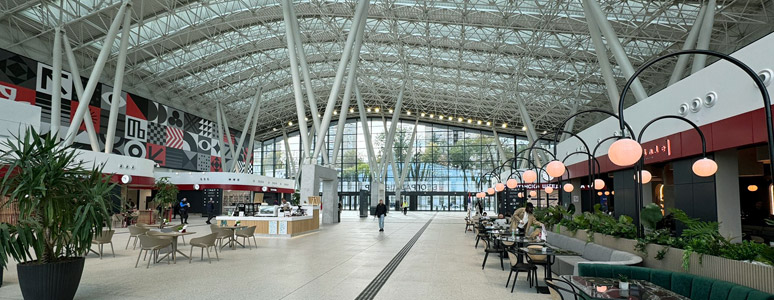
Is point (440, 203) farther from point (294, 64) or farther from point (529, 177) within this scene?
point (529, 177)

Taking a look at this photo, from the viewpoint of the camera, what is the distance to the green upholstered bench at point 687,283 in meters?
3.70

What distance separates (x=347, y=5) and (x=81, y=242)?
17.7 meters

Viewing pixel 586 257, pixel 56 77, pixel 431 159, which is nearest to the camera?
pixel 586 257

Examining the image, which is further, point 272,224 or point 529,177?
point 272,224

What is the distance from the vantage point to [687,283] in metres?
4.52

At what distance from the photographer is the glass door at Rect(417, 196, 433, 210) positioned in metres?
43.2

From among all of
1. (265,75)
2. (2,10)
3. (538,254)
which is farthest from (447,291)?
(265,75)

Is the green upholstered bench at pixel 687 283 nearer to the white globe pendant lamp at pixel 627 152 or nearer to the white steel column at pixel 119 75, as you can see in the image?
the white globe pendant lamp at pixel 627 152

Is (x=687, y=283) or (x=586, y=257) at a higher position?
(x=687, y=283)

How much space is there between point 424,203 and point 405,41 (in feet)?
71.7

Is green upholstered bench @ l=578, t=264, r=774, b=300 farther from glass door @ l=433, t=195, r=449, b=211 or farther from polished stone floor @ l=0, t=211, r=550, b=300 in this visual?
glass door @ l=433, t=195, r=449, b=211

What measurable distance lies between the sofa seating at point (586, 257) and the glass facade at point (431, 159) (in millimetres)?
32959

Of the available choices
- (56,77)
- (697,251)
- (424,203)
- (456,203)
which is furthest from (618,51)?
(424,203)

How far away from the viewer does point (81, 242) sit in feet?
16.7
